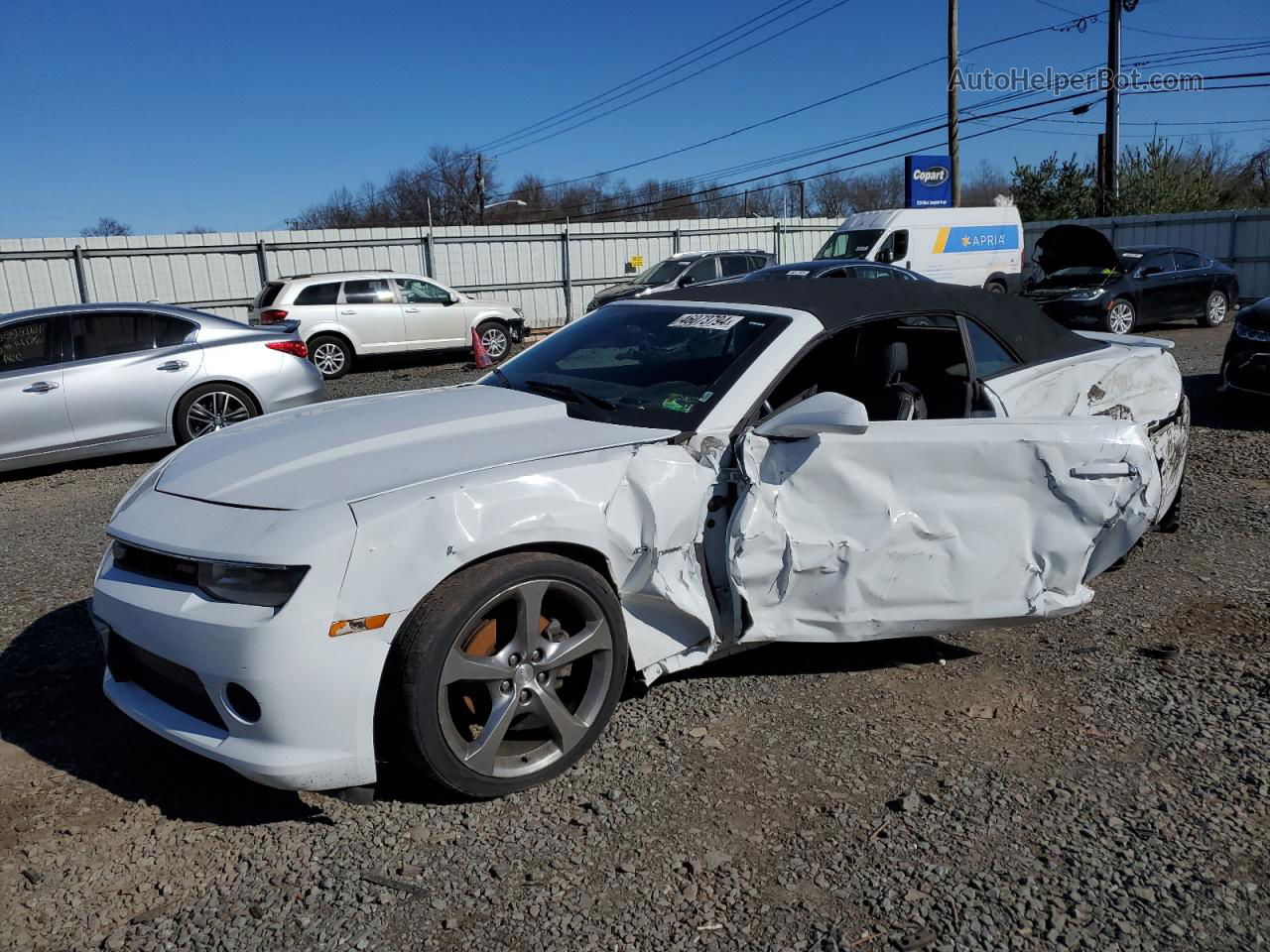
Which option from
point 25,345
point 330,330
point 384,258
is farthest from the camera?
point 384,258

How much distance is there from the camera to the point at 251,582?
278 centimetres

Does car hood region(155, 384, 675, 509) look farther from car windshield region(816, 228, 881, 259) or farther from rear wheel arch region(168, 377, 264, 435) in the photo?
car windshield region(816, 228, 881, 259)

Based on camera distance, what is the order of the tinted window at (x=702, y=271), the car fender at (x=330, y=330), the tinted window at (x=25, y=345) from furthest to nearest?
1. the tinted window at (x=702, y=271)
2. the car fender at (x=330, y=330)
3. the tinted window at (x=25, y=345)

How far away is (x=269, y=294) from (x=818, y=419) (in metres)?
14.7

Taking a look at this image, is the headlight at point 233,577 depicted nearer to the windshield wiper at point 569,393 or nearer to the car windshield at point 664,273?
the windshield wiper at point 569,393

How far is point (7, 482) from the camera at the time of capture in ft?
26.9

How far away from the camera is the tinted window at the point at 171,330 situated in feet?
28.2

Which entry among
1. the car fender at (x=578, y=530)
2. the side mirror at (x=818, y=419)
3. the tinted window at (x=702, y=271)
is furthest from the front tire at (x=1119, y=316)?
the car fender at (x=578, y=530)

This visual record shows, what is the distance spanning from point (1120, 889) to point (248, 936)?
2.24 metres

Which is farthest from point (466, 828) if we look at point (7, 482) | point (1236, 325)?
point (1236, 325)

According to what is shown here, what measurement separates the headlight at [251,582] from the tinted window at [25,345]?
6.43 meters

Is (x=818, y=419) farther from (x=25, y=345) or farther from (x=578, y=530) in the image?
(x=25, y=345)

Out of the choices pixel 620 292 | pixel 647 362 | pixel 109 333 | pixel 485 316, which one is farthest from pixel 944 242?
pixel 647 362

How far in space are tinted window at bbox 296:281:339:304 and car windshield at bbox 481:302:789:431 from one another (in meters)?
12.2
